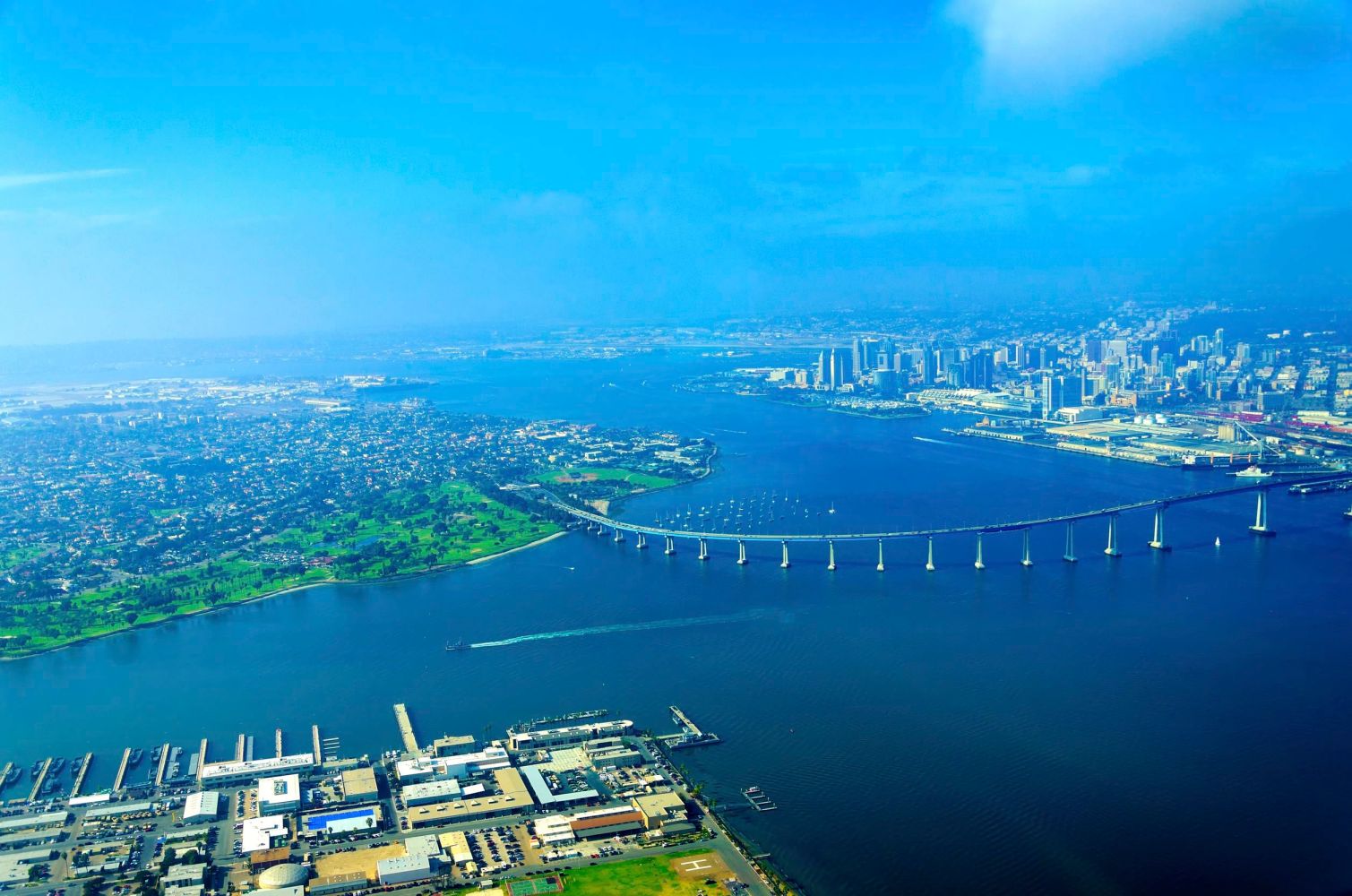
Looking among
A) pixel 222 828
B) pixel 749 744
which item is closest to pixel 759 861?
pixel 749 744

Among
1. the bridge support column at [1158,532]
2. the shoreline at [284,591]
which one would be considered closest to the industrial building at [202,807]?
the shoreline at [284,591]

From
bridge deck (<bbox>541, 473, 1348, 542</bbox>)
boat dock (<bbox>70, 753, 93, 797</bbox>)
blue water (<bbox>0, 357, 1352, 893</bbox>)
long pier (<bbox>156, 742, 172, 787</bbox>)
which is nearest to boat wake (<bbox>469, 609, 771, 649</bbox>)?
blue water (<bbox>0, 357, 1352, 893</bbox>)

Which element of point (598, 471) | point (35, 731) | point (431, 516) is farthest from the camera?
point (598, 471)

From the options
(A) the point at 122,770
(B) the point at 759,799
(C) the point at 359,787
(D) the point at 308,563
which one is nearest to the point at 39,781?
(A) the point at 122,770

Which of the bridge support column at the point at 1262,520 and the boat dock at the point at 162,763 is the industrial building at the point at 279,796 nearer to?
the boat dock at the point at 162,763

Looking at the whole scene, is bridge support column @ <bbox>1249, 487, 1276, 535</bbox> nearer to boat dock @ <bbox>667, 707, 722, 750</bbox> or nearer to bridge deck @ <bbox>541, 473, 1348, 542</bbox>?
bridge deck @ <bbox>541, 473, 1348, 542</bbox>

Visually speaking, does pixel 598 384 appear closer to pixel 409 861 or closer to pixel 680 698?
pixel 680 698

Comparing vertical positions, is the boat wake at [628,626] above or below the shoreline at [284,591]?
above

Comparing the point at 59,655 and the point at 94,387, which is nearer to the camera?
the point at 59,655
